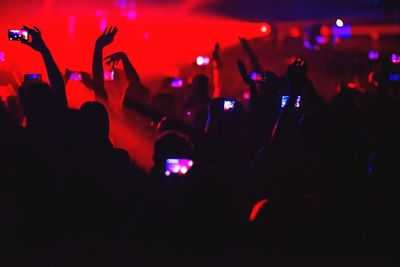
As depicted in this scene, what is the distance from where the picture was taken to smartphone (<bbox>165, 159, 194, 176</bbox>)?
10.5 ft

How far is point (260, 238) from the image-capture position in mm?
2861

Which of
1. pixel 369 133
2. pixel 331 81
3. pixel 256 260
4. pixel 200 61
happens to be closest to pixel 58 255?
pixel 256 260

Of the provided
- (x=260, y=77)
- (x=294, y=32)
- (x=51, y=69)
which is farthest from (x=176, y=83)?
(x=294, y=32)

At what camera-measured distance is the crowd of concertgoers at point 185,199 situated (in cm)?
286

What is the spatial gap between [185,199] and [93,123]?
0.83 metres

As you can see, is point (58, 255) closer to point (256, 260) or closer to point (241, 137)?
point (256, 260)

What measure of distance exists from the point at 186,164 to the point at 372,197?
4.00 feet

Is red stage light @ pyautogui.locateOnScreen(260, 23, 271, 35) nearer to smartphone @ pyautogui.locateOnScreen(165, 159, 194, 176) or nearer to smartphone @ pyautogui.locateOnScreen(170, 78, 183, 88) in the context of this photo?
smartphone @ pyautogui.locateOnScreen(170, 78, 183, 88)

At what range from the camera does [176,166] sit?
328 centimetres

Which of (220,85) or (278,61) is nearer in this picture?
(220,85)

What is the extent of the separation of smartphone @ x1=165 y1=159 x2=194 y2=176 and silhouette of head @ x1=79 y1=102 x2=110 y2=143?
16.3 inches

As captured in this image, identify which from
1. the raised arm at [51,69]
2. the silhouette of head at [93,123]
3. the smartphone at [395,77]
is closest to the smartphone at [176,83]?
the smartphone at [395,77]

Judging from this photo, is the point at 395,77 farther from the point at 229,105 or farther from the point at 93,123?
the point at 93,123

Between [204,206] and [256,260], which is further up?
[204,206]
